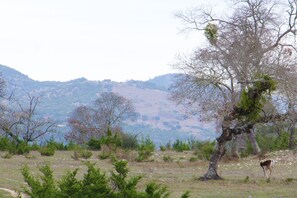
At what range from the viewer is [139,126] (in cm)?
18788

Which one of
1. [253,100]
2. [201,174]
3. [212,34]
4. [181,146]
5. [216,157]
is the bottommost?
[201,174]

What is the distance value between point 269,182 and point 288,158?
9.80 meters

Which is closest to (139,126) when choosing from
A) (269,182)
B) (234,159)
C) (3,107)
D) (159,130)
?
(159,130)

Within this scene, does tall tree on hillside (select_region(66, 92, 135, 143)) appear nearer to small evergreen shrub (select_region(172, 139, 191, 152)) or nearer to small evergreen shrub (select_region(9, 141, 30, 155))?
small evergreen shrub (select_region(172, 139, 191, 152))

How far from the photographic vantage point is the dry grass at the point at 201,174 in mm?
16750

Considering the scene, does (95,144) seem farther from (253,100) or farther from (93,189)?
(93,189)

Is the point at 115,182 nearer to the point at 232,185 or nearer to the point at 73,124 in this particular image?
the point at 232,185

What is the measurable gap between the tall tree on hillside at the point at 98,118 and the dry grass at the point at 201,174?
86.0 ft

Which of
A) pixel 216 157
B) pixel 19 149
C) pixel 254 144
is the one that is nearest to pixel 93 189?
pixel 216 157

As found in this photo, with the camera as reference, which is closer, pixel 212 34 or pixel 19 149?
pixel 19 149

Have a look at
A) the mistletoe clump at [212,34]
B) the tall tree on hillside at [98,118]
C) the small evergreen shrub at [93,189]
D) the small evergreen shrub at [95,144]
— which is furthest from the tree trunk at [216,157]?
the tall tree on hillside at [98,118]

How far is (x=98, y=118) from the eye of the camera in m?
67.9

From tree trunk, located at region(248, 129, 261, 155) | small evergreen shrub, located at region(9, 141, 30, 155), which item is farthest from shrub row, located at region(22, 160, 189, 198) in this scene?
tree trunk, located at region(248, 129, 261, 155)

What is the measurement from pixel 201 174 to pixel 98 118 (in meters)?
45.7
